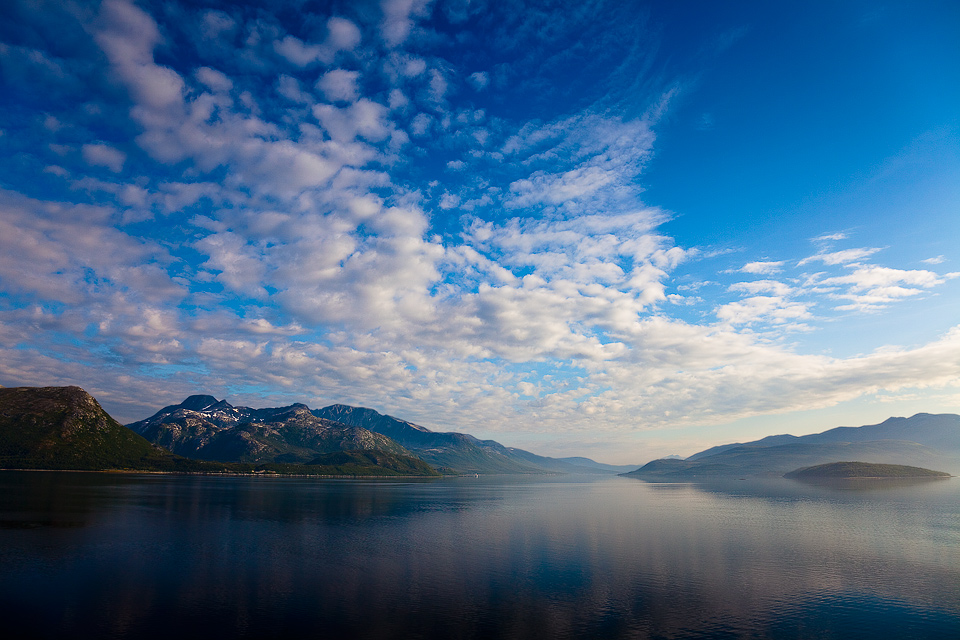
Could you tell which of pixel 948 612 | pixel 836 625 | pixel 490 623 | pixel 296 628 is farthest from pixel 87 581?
pixel 948 612

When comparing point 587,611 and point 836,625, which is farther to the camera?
point 587,611

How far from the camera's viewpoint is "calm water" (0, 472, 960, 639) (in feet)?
167

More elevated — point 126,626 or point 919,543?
point 126,626

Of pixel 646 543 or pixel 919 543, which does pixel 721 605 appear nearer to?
pixel 646 543

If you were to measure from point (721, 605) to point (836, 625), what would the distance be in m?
11.7

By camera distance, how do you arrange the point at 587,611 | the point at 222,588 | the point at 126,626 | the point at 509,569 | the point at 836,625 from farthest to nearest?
the point at 509,569
the point at 222,588
the point at 587,611
the point at 836,625
the point at 126,626

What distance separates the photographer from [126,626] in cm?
4912

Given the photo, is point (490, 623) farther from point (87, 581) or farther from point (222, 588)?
point (87, 581)

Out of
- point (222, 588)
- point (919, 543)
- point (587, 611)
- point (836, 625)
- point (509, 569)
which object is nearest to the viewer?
point (836, 625)

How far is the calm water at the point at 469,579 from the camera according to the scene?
50875 mm

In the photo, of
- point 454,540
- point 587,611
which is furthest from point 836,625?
point 454,540

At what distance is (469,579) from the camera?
69.7 meters

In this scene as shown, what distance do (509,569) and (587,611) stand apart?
23.2 m

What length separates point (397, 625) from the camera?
50.3 metres
